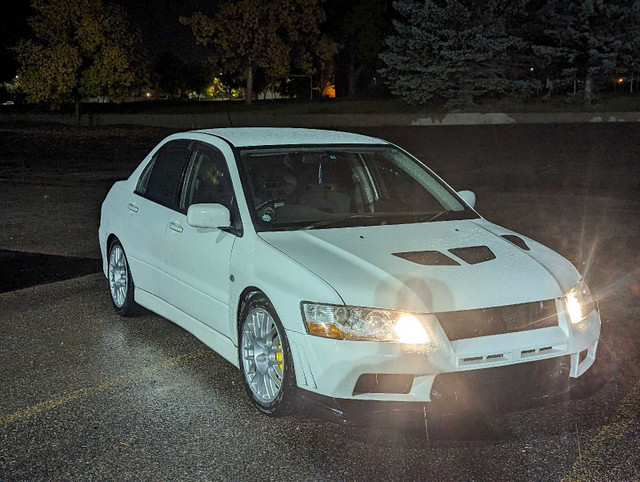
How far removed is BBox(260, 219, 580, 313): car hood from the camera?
4.59 m

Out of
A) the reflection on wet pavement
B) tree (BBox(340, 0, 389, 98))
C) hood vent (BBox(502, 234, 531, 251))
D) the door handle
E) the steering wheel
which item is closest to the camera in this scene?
hood vent (BBox(502, 234, 531, 251))

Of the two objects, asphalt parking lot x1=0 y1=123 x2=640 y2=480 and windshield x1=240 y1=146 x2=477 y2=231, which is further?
windshield x1=240 y1=146 x2=477 y2=231

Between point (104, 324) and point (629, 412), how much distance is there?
159 inches

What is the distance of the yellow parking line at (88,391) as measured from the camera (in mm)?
5168

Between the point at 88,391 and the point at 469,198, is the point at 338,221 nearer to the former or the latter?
the point at 469,198

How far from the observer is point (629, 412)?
513cm

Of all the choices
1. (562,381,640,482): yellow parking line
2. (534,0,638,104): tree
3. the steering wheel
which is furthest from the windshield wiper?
(534,0,638,104): tree

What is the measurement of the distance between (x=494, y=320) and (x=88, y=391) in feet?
8.34

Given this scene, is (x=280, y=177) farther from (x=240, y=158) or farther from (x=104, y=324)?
(x=104, y=324)

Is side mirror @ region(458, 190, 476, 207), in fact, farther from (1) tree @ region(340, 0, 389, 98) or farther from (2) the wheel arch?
(1) tree @ region(340, 0, 389, 98)

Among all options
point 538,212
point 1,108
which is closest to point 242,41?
point 1,108

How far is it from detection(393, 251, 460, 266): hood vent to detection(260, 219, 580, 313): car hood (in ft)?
0.12

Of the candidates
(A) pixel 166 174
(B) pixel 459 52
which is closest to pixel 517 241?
(A) pixel 166 174

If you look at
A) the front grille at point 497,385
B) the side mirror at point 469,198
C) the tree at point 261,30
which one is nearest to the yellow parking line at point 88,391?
the side mirror at point 469,198
